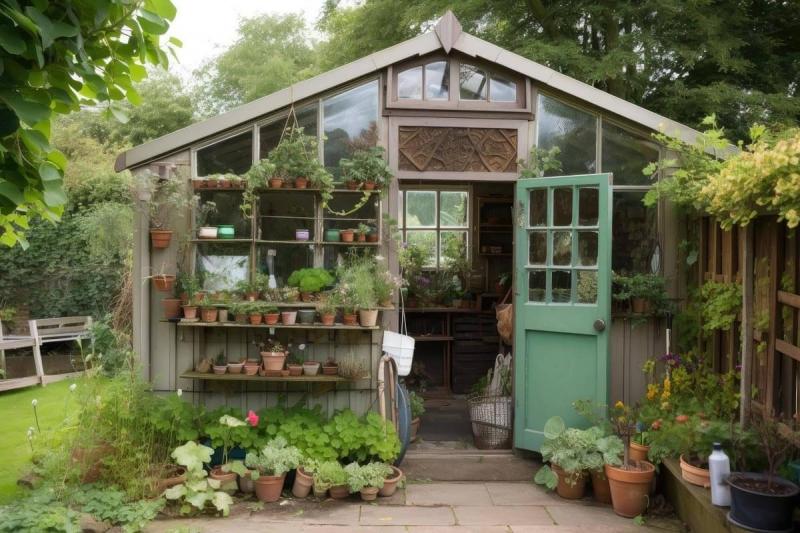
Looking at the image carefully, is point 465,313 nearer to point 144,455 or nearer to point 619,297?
point 619,297

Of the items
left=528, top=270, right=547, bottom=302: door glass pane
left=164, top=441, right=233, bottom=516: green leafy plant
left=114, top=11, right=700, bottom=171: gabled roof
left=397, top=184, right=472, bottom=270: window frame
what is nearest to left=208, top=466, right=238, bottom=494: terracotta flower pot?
left=164, top=441, right=233, bottom=516: green leafy plant

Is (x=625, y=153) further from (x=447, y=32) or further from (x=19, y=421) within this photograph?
(x=19, y=421)

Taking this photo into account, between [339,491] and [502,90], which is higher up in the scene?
[502,90]

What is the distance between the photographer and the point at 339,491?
17.0ft

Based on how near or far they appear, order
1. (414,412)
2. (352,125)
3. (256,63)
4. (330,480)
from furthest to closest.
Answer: (256,63) < (414,412) < (352,125) < (330,480)

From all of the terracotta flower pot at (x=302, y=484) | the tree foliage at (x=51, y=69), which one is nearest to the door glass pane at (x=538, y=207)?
the terracotta flower pot at (x=302, y=484)

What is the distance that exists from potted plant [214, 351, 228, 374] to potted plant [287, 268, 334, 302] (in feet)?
2.59

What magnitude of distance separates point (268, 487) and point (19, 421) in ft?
10.7

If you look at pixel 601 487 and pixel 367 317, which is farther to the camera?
pixel 367 317

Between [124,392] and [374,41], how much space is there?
27.9 feet

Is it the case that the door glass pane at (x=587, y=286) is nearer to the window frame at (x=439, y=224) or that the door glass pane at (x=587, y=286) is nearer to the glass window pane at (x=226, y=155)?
the glass window pane at (x=226, y=155)

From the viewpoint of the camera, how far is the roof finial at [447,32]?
225 inches

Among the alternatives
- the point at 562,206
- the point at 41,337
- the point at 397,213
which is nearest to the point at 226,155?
the point at 397,213

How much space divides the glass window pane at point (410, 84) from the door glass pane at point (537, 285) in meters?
1.73
